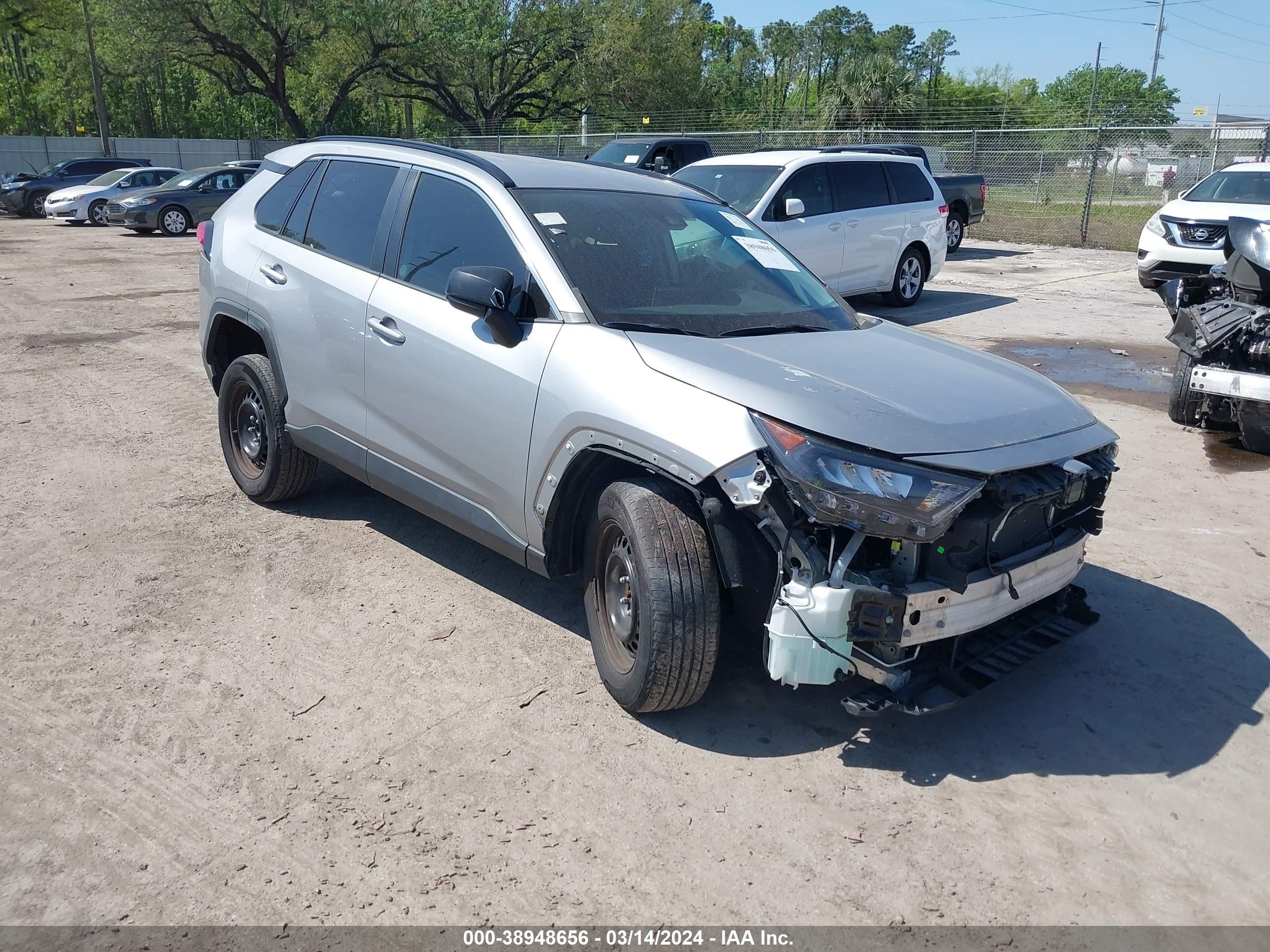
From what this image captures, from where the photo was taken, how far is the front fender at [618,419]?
10.6 feet

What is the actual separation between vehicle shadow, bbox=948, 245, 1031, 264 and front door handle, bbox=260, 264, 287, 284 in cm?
1538

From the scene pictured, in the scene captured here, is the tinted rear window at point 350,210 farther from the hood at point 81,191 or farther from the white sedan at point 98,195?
the hood at point 81,191

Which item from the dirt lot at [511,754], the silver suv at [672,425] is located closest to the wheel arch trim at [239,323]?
the silver suv at [672,425]

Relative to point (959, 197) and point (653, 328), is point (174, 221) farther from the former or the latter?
point (653, 328)

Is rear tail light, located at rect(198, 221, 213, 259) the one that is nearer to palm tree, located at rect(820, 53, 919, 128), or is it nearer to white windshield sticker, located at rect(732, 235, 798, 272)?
white windshield sticker, located at rect(732, 235, 798, 272)

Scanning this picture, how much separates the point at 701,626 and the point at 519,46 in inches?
1688

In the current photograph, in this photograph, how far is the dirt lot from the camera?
9.29 ft

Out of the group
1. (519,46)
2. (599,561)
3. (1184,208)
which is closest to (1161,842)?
(599,561)

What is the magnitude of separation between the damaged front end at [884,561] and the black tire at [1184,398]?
468 cm

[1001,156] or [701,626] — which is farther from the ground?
[1001,156]

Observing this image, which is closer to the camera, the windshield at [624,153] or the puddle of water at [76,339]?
the puddle of water at [76,339]

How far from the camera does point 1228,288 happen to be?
742cm

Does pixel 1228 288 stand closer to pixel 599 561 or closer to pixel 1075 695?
pixel 1075 695

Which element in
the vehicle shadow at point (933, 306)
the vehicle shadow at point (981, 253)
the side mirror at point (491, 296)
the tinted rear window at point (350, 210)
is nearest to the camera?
the side mirror at point (491, 296)
